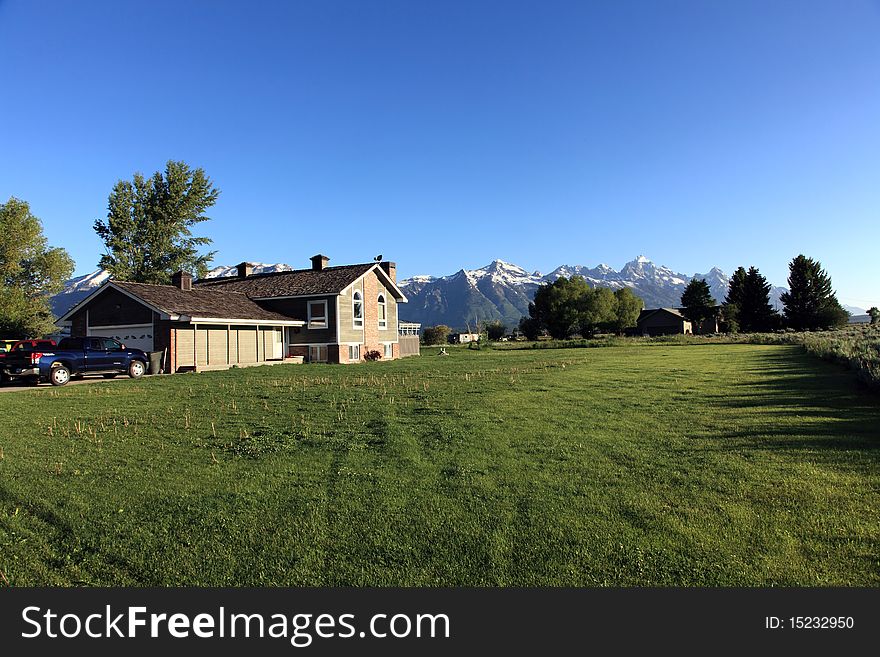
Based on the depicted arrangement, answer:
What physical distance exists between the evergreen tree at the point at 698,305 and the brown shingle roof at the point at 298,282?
73650mm

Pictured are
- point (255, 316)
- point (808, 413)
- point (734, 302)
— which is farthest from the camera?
point (734, 302)

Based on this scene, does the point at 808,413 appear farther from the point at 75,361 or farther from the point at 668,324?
the point at 668,324

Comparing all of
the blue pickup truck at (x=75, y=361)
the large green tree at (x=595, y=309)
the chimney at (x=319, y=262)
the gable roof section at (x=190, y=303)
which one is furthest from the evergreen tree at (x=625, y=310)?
the blue pickup truck at (x=75, y=361)

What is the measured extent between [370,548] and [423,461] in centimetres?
265

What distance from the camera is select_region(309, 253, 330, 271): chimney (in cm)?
3719

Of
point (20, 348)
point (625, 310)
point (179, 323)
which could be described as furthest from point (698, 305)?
point (20, 348)

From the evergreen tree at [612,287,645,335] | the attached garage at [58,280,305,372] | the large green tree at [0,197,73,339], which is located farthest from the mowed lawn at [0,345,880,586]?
the evergreen tree at [612,287,645,335]

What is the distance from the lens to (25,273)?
133 ft

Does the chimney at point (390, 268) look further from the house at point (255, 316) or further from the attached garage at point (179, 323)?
the attached garage at point (179, 323)

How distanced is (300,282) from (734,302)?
7734cm

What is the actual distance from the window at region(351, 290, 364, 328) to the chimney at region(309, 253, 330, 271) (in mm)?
5046

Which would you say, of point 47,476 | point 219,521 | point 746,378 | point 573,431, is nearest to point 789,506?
point 573,431

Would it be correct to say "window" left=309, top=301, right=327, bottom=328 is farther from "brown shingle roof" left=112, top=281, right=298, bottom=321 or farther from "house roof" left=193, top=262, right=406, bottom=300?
"brown shingle roof" left=112, top=281, right=298, bottom=321

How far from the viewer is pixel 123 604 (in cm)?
348
